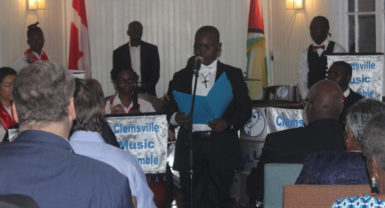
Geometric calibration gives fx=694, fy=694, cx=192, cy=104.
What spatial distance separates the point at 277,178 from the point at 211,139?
1.70 m

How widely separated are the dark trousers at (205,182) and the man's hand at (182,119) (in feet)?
0.76

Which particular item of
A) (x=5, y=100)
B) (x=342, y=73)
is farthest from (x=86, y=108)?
(x=342, y=73)

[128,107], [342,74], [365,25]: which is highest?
[365,25]

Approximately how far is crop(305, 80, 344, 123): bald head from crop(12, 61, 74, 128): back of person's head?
2.43m

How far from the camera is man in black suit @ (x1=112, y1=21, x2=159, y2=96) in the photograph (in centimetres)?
988

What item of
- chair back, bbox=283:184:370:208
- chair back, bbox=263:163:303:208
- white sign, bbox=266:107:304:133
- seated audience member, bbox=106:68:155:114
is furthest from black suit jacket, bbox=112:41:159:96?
chair back, bbox=283:184:370:208

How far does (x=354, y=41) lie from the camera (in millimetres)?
10008

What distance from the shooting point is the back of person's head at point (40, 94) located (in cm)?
212

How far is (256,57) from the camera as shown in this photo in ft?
36.9

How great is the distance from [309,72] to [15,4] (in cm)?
470

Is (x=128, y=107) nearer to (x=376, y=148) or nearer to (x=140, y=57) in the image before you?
(x=140, y=57)

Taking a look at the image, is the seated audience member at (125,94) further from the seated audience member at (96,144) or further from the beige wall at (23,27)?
the beige wall at (23,27)

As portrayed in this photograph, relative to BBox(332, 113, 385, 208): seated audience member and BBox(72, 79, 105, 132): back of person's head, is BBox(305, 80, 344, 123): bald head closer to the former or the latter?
BBox(72, 79, 105, 132): back of person's head

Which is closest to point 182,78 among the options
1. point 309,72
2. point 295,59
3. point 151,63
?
point 309,72
